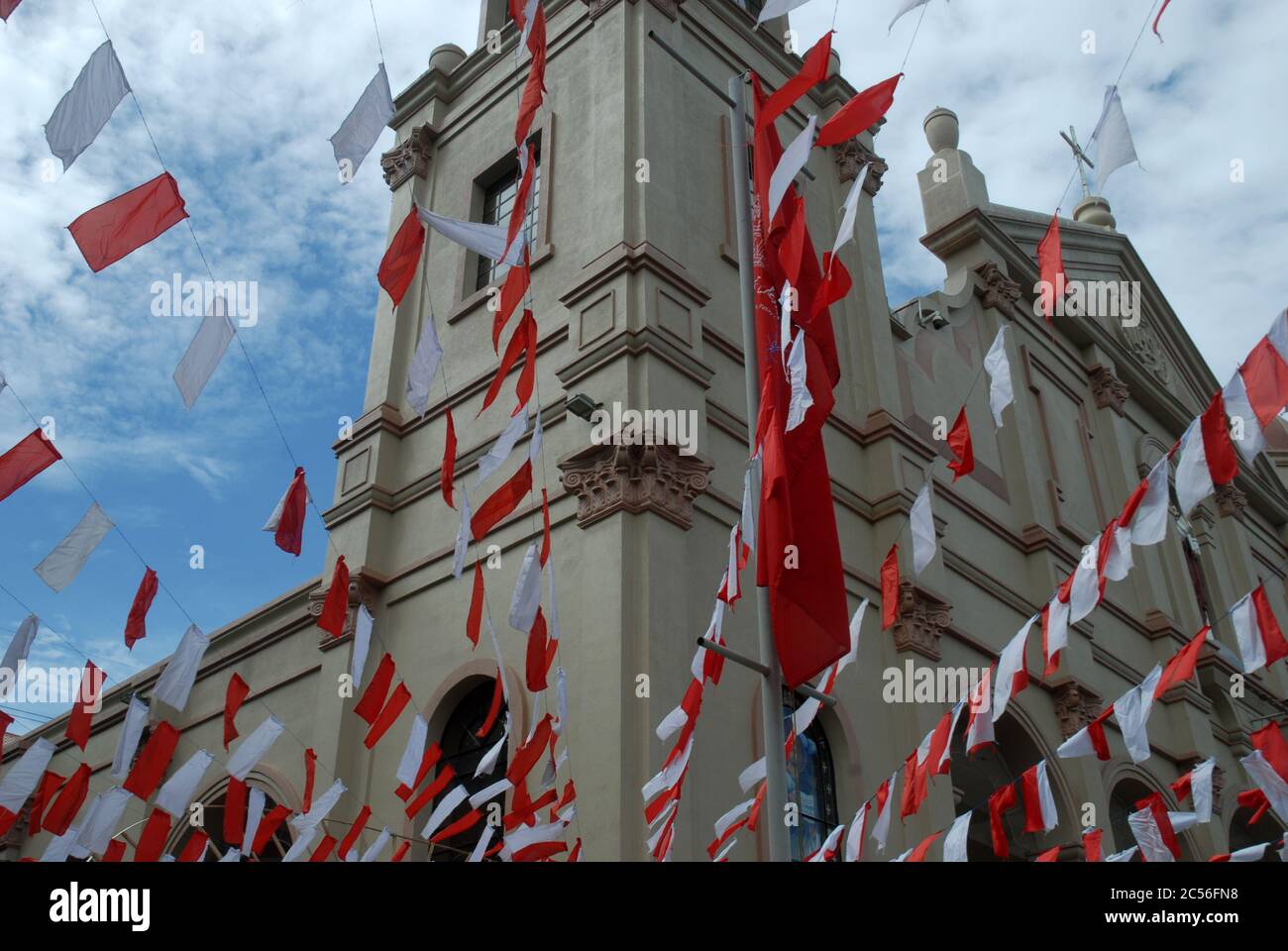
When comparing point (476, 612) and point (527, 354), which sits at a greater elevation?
point (527, 354)

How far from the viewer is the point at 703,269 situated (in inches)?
477

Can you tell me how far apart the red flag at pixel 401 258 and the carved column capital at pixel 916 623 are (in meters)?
6.42

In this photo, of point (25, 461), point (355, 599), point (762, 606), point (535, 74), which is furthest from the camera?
point (355, 599)

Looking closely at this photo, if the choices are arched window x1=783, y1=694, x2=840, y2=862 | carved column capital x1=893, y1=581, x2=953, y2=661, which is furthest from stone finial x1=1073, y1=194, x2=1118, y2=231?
arched window x1=783, y1=694, x2=840, y2=862

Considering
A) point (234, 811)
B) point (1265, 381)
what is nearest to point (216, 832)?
point (234, 811)

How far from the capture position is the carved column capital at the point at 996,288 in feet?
Result: 59.0

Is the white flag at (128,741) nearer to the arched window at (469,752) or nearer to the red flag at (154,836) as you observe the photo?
the red flag at (154,836)

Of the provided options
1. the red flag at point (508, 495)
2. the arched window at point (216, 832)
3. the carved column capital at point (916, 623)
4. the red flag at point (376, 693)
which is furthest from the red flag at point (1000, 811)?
the arched window at point (216, 832)

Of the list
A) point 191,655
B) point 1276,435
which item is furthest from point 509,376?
point 1276,435

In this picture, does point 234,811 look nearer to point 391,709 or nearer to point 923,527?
point 391,709

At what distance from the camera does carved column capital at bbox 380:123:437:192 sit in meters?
15.3

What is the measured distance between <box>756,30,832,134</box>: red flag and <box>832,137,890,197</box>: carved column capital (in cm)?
917

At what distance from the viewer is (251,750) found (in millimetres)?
8500

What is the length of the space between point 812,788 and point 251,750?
4.75 meters
